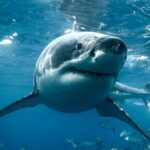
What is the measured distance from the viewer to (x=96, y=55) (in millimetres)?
3264

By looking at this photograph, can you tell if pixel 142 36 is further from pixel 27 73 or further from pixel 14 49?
pixel 27 73

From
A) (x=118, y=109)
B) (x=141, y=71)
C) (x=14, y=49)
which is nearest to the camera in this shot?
(x=118, y=109)

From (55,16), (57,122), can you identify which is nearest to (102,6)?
(55,16)

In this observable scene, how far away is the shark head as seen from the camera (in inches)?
129

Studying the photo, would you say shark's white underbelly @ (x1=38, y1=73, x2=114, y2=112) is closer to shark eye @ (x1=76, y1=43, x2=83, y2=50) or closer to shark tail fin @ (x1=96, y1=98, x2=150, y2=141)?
shark eye @ (x1=76, y1=43, x2=83, y2=50)

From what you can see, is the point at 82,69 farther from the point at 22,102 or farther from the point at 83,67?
the point at 22,102

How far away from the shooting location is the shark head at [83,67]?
329cm

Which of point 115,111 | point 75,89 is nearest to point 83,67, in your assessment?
point 75,89

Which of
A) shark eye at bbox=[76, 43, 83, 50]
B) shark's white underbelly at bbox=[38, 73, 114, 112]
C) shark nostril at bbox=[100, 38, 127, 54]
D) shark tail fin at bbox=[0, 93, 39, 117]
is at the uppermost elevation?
shark nostril at bbox=[100, 38, 127, 54]

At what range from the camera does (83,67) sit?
351 cm

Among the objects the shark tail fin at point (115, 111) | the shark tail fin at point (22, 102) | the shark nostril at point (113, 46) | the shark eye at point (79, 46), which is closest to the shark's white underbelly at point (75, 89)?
the shark eye at point (79, 46)

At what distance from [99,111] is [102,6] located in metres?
7.43

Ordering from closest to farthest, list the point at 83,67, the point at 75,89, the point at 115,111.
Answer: the point at 83,67 → the point at 75,89 → the point at 115,111

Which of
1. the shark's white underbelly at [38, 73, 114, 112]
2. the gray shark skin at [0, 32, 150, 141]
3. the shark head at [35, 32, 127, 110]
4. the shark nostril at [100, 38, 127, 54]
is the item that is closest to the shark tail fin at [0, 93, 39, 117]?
the gray shark skin at [0, 32, 150, 141]
